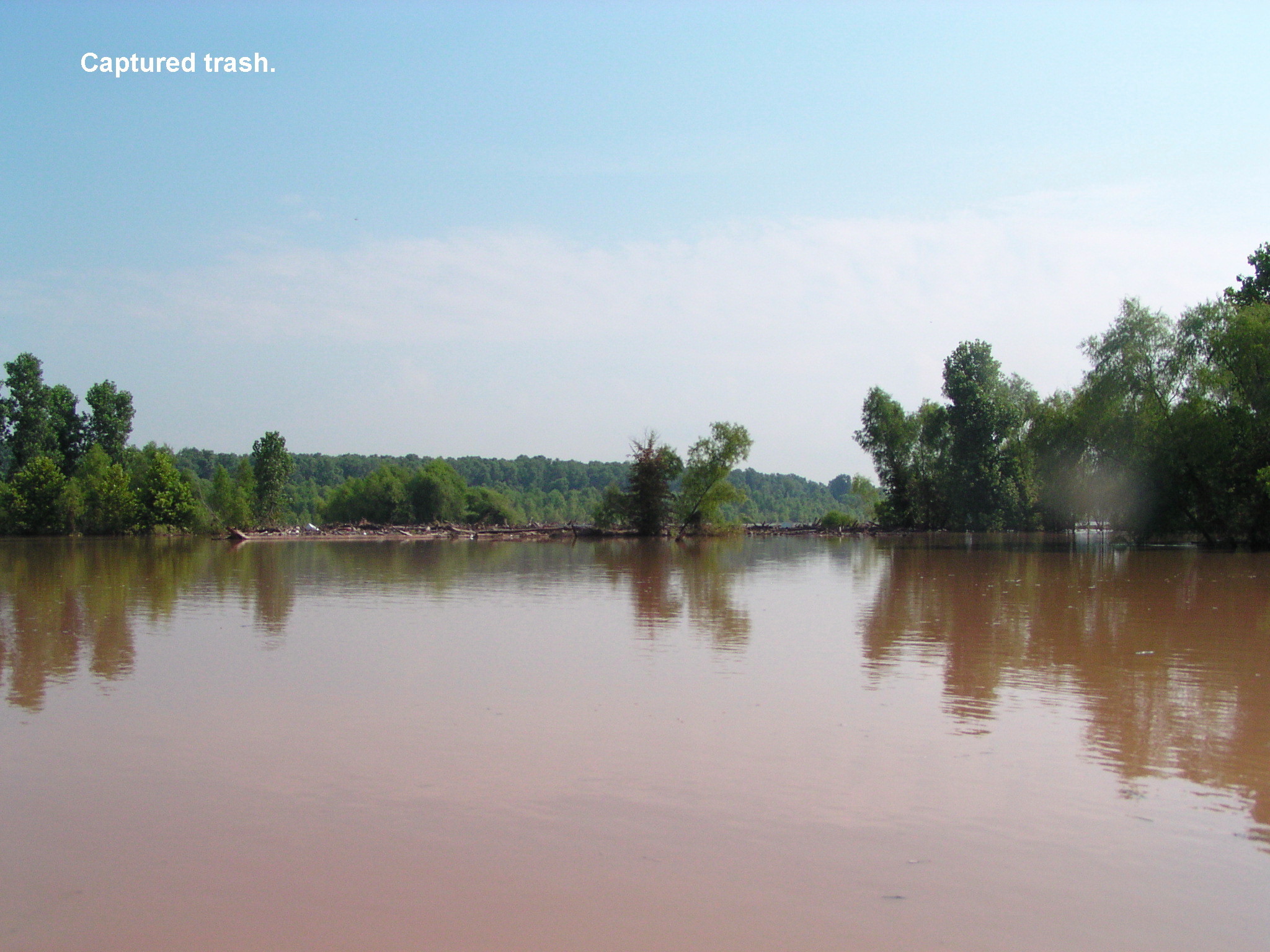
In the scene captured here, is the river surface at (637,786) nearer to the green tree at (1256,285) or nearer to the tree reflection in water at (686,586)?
the tree reflection in water at (686,586)

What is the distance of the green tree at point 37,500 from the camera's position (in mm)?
72812

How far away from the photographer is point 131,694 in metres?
10.7

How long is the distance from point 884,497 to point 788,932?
280ft

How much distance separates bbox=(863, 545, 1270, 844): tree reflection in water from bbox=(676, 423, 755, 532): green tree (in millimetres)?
46999

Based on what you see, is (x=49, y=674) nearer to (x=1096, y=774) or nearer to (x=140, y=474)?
(x=1096, y=774)

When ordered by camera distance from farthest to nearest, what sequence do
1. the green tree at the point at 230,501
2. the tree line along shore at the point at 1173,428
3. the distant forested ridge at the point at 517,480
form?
the distant forested ridge at the point at 517,480 → the green tree at the point at 230,501 → the tree line along shore at the point at 1173,428

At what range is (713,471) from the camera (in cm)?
7481

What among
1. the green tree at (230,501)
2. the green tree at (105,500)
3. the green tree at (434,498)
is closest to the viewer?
the green tree at (105,500)

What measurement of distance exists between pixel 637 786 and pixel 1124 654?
28.9 feet

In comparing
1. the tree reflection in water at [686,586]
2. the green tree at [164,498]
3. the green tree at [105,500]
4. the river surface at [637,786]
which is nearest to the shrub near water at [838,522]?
the tree reflection in water at [686,586]

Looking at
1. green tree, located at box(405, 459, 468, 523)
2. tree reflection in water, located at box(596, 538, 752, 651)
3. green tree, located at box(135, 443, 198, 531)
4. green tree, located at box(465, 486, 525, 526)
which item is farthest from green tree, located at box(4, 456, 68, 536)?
tree reflection in water, located at box(596, 538, 752, 651)

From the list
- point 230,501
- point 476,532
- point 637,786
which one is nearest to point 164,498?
point 230,501

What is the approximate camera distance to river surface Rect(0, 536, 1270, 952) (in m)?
5.04

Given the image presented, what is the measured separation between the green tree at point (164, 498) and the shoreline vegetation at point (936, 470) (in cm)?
14
